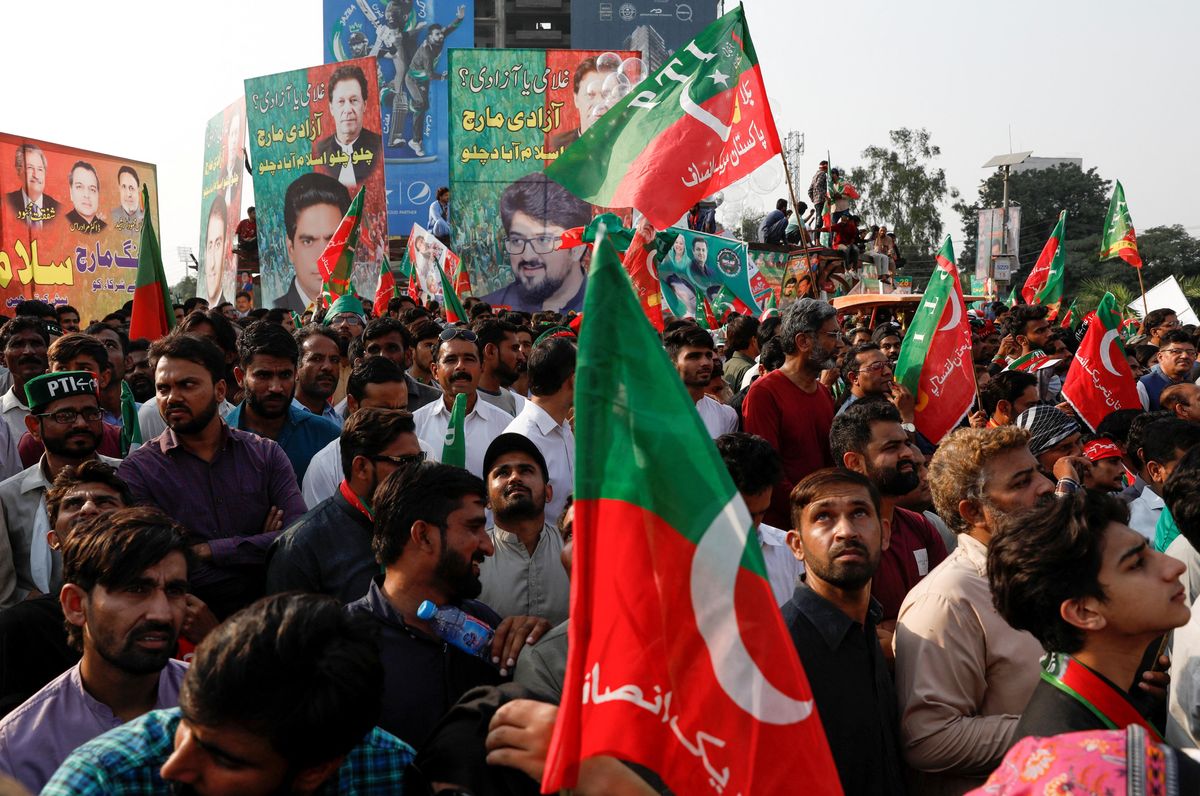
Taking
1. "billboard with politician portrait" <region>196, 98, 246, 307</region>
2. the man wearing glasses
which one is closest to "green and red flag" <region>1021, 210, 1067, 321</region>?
the man wearing glasses

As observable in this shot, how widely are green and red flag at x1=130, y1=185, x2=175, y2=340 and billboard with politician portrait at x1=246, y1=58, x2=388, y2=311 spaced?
12.7 m

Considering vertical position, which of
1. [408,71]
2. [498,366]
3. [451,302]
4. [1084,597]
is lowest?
[1084,597]

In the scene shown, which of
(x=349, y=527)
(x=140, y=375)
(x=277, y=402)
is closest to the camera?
(x=349, y=527)

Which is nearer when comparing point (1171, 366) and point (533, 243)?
point (1171, 366)

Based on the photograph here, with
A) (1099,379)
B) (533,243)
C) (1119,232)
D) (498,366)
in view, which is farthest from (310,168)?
(1099,379)

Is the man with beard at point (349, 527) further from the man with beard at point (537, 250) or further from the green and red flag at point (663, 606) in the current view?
the man with beard at point (537, 250)

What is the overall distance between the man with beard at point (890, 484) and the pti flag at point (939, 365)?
Answer: 181cm

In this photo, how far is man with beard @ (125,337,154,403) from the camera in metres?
6.63

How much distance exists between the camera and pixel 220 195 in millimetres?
28688

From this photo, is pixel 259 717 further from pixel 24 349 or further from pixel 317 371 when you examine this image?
pixel 24 349

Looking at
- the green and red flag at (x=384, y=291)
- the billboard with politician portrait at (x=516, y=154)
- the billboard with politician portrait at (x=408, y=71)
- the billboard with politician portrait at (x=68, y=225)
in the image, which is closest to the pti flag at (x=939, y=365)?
the green and red flag at (x=384, y=291)

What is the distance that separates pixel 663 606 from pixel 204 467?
106 inches

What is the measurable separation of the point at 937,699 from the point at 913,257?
60.9 m

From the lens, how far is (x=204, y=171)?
96.9 feet
